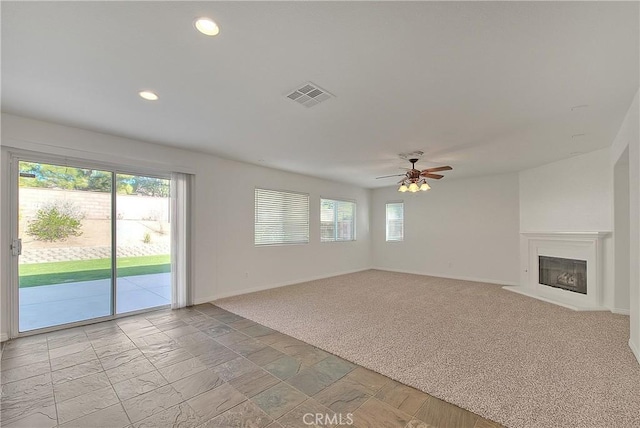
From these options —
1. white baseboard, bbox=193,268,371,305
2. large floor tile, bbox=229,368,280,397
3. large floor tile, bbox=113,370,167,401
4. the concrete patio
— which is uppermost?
the concrete patio

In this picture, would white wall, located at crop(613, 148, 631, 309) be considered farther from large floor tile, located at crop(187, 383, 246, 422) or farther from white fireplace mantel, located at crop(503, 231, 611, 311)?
large floor tile, located at crop(187, 383, 246, 422)

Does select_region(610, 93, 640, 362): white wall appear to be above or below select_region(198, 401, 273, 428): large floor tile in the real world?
above

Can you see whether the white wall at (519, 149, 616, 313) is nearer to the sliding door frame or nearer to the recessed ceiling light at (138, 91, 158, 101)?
the recessed ceiling light at (138, 91, 158, 101)

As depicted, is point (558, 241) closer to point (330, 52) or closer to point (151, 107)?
point (330, 52)

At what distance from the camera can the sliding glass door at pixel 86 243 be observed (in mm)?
3387

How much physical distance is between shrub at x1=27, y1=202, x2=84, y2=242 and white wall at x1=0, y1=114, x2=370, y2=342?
0.28 meters

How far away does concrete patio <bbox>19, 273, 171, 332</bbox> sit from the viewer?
3.45 m

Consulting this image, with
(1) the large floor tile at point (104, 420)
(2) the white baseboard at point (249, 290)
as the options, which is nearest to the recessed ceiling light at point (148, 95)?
(1) the large floor tile at point (104, 420)

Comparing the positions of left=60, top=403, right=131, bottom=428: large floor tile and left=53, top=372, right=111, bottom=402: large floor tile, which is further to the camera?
left=53, top=372, right=111, bottom=402: large floor tile

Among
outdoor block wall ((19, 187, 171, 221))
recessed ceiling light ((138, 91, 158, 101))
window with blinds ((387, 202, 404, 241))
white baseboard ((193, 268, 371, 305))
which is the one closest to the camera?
recessed ceiling light ((138, 91, 158, 101))

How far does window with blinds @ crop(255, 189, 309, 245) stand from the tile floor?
106 inches

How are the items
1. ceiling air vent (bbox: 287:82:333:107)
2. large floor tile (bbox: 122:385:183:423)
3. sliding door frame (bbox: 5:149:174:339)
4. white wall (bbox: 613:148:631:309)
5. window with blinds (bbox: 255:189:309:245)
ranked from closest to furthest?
large floor tile (bbox: 122:385:183:423), ceiling air vent (bbox: 287:82:333:107), sliding door frame (bbox: 5:149:174:339), white wall (bbox: 613:148:631:309), window with blinds (bbox: 255:189:309:245)

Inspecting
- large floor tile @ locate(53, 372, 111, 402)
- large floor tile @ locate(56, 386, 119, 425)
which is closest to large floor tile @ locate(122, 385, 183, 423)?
large floor tile @ locate(56, 386, 119, 425)

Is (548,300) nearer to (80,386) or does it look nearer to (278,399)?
(278,399)
